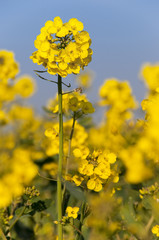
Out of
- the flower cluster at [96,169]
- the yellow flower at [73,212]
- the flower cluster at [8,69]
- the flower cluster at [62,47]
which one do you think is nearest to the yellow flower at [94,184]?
the flower cluster at [96,169]

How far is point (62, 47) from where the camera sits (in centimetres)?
187

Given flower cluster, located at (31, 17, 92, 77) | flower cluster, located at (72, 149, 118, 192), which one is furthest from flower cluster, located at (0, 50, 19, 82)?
flower cluster, located at (72, 149, 118, 192)

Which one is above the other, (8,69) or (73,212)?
(8,69)

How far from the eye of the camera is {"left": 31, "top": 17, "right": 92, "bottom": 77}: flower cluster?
182cm

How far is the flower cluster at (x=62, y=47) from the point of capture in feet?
5.98

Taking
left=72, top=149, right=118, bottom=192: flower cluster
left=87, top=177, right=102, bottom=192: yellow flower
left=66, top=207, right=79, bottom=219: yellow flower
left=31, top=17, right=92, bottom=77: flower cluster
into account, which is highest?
left=31, top=17, right=92, bottom=77: flower cluster

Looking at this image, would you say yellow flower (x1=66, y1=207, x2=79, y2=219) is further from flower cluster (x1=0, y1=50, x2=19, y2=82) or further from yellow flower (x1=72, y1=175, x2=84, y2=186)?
flower cluster (x1=0, y1=50, x2=19, y2=82)

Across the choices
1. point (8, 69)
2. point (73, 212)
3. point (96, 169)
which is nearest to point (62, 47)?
point (96, 169)

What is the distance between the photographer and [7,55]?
215 inches

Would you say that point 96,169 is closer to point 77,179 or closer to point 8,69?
point 77,179

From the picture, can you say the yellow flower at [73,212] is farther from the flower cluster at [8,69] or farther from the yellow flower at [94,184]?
the flower cluster at [8,69]

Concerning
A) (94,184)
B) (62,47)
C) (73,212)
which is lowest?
(73,212)

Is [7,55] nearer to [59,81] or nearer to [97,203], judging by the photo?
[59,81]

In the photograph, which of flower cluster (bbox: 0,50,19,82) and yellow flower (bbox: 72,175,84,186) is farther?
flower cluster (bbox: 0,50,19,82)
